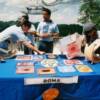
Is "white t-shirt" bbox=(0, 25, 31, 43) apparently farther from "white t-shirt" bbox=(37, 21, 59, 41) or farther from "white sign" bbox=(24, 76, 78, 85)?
"white t-shirt" bbox=(37, 21, 59, 41)

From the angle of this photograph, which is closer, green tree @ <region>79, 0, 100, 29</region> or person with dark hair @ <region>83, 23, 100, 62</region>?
person with dark hair @ <region>83, 23, 100, 62</region>

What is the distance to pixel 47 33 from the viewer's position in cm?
634

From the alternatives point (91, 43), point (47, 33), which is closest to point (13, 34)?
point (91, 43)

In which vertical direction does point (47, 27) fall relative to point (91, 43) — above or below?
below

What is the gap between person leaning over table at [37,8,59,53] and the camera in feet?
20.4

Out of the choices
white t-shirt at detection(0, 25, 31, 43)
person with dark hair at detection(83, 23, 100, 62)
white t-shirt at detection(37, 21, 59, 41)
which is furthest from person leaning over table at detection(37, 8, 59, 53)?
person with dark hair at detection(83, 23, 100, 62)

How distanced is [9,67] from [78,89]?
607mm

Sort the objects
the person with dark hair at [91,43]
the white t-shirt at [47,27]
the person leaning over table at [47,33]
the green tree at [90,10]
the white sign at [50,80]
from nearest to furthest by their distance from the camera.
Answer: the white sign at [50,80] → the person with dark hair at [91,43] → the person leaning over table at [47,33] → the white t-shirt at [47,27] → the green tree at [90,10]

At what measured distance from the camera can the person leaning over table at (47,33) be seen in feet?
20.4

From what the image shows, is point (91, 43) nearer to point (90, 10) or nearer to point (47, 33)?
point (47, 33)

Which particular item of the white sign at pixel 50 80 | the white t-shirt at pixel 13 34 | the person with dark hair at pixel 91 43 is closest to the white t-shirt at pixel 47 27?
the white t-shirt at pixel 13 34

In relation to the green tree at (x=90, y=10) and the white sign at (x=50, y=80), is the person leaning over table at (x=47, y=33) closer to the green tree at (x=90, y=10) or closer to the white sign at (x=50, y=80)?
the white sign at (x=50, y=80)

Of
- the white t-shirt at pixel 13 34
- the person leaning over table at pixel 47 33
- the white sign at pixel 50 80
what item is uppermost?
the white t-shirt at pixel 13 34

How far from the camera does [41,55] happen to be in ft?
14.0
